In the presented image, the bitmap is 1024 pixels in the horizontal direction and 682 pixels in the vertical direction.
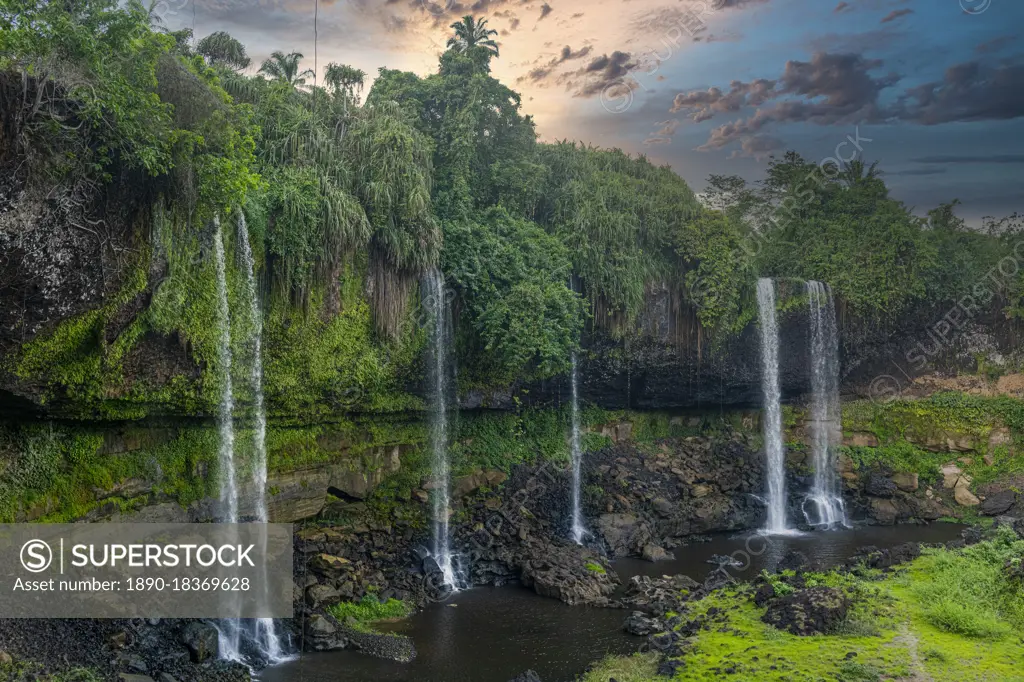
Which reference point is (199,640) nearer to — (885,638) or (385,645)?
(385,645)

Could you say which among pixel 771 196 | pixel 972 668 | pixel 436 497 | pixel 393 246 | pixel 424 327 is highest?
pixel 771 196

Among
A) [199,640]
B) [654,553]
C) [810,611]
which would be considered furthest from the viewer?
[654,553]

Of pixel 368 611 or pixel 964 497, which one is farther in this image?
pixel 964 497

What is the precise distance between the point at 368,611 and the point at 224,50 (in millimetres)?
15176

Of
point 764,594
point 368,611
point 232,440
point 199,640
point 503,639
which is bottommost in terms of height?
point 503,639

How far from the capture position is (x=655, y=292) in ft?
79.5

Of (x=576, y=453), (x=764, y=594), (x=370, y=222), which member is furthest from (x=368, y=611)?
(x=576, y=453)

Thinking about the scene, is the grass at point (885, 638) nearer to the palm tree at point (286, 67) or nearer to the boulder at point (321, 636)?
the boulder at point (321, 636)

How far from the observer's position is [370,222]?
17.6m

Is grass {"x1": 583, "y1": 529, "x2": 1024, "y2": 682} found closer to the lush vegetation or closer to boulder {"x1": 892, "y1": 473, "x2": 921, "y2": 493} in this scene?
the lush vegetation

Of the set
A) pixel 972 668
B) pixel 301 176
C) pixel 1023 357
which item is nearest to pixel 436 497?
pixel 301 176

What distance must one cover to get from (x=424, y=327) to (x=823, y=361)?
15439 mm

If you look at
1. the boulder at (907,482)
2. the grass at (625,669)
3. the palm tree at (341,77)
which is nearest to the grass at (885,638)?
the grass at (625,669)

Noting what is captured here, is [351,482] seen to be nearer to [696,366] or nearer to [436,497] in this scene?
[436,497]
